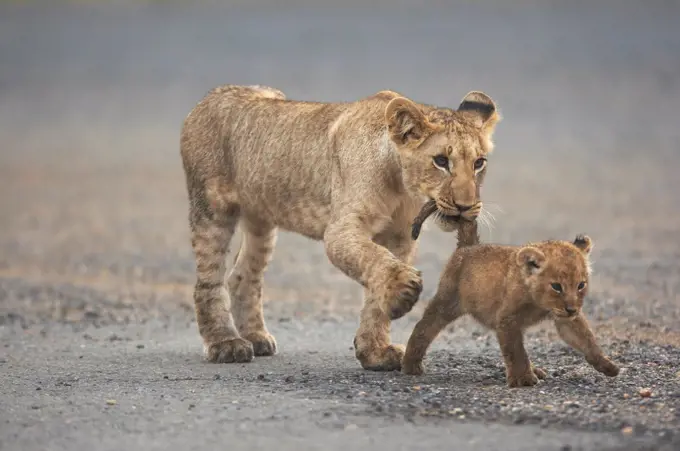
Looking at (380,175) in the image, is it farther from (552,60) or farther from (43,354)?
(552,60)

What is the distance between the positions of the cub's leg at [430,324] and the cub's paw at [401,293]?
0.45m

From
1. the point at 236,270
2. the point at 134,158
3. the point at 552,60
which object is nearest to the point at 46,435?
the point at 236,270

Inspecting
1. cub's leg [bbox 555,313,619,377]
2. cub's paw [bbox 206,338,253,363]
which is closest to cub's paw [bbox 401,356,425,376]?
cub's leg [bbox 555,313,619,377]

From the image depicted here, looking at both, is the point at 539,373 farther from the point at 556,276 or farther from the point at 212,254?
the point at 212,254

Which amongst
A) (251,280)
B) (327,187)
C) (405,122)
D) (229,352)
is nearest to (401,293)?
(405,122)

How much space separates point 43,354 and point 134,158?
15.3m

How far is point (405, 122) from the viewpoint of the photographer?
28.8 feet

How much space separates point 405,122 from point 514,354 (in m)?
1.47

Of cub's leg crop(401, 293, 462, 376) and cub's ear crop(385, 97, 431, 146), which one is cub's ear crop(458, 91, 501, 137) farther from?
cub's leg crop(401, 293, 462, 376)

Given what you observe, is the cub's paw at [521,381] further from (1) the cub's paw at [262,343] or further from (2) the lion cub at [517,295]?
(1) the cub's paw at [262,343]

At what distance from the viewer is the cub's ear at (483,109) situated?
9094 mm

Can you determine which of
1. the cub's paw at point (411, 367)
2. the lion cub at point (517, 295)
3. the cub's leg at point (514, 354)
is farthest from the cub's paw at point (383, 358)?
the cub's leg at point (514, 354)

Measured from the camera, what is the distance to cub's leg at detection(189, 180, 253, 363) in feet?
33.1

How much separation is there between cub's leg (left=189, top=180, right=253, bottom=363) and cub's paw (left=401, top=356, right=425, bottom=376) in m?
1.38
